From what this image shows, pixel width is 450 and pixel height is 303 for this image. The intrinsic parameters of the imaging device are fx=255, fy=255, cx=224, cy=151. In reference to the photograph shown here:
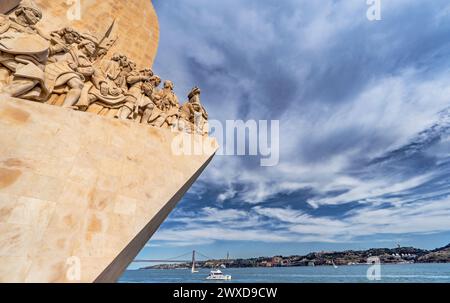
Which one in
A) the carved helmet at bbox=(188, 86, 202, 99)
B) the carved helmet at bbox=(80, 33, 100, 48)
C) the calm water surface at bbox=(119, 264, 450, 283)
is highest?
the carved helmet at bbox=(80, 33, 100, 48)

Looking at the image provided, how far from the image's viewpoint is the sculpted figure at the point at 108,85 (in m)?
6.35

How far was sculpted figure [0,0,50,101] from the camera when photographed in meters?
5.00

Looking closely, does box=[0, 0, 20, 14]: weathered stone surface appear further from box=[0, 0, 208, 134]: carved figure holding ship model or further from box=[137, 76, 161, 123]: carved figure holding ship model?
box=[137, 76, 161, 123]: carved figure holding ship model

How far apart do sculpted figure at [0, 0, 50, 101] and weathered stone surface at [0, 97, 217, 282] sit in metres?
0.43

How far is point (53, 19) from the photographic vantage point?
7344 millimetres

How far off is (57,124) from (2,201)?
1708 millimetres

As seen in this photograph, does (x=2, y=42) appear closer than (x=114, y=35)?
Yes

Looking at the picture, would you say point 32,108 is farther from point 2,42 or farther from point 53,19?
point 53,19

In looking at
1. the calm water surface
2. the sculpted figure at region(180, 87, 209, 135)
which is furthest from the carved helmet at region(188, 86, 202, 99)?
the calm water surface

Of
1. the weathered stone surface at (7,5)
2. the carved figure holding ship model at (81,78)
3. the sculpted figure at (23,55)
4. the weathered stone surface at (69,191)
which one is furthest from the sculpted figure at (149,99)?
the weathered stone surface at (7,5)

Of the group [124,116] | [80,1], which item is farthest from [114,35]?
[124,116]

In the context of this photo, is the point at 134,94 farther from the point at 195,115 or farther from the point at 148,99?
the point at 195,115

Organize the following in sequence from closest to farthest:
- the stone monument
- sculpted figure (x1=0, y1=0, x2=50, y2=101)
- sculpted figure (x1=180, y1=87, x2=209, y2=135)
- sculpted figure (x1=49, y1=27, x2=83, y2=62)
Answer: the stone monument
sculpted figure (x1=0, y1=0, x2=50, y2=101)
sculpted figure (x1=49, y1=27, x2=83, y2=62)
sculpted figure (x1=180, y1=87, x2=209, y2=135)
